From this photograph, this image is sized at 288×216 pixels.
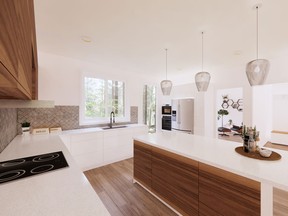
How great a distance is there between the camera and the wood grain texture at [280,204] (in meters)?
1.76

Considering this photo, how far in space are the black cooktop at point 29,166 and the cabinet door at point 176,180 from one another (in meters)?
1.19

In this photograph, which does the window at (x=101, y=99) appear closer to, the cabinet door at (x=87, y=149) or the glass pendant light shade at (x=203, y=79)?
the cabinet door at (x=87, y=149)

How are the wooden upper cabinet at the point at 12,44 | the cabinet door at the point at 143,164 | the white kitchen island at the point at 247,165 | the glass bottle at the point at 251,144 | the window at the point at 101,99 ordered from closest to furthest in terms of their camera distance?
the wooden upper cabinet at the point at 12,44 → the white kitchen island at the point at 247,165 → the glass bottle at the point at 251,144 → the cabinet door at the point at 143,164 → the window at the point at 101,99

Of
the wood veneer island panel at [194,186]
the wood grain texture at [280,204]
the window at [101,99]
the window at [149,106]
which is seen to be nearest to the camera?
the wood veneer island panel at [194,186]

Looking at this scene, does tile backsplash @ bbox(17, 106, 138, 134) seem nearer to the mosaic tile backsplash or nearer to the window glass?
the window glass

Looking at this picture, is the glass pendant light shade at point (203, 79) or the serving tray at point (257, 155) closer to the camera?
the serving tray at point (257, 155)

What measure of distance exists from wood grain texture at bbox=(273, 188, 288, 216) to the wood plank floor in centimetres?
140

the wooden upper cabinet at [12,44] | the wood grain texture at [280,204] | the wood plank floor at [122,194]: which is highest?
the wooden upper cabinet at [12,44]

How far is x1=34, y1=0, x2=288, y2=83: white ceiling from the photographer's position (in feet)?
4.98

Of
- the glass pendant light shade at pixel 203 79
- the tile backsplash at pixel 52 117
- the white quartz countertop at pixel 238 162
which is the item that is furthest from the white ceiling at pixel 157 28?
the white quartz countertop at pixel 238 162

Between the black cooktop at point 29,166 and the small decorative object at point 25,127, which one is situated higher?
the small decorative object at point 25,127

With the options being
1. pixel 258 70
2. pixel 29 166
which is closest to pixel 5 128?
pixel 29 166

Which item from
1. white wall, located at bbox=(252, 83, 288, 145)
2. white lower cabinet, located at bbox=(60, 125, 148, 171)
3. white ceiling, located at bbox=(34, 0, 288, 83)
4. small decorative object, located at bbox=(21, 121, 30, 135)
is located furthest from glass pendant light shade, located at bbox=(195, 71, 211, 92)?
white wall, located at bbox=(252, 83, 288, 145)

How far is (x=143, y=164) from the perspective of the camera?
7.31 ft
